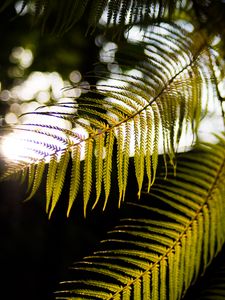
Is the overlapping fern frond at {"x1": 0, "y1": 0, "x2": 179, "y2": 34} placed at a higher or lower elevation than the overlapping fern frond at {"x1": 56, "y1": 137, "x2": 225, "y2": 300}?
higher

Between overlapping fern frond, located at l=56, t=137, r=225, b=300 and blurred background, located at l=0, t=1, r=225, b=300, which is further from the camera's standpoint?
blurred background, located at l=0, t=1, r=225, b=300

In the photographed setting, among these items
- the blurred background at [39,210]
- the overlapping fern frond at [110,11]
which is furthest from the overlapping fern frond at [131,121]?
the blurred background at [39,210]

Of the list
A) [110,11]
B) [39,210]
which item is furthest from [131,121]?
[39,210]

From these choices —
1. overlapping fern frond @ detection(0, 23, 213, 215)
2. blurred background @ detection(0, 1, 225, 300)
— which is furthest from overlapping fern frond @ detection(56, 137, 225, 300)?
blurred background @ detection(0, 1, 225, 300)

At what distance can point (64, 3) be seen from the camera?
0.47 m

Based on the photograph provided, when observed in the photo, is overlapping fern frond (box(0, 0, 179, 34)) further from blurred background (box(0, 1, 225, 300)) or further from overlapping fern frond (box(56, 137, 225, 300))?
blurred background (box(0, 1, 225, 300))

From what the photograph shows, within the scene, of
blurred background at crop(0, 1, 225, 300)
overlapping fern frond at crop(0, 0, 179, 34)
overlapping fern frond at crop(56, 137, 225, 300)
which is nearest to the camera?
overlapping fern frond at crop(0, 0, 179, 34)

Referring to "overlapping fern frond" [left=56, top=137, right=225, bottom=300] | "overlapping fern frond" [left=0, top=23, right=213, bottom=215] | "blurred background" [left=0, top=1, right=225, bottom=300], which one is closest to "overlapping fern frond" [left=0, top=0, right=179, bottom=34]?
"overlapping fern frond" [left=0, top=23, right=213, bottom=215]

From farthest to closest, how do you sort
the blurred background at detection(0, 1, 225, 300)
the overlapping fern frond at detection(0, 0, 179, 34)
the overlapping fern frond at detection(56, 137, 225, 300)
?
1. the blurred background at detection(0, 1, 225, 300)
2. the overlapping fern frond at detection(56, 137, 225, 300)
3. the overlapping fern frond at detection(0, 0, 179, 34)

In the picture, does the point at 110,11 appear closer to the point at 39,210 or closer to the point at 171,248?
the point at 171,248

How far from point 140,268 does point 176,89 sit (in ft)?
0.82

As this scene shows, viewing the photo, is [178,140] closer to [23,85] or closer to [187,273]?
[187,273]

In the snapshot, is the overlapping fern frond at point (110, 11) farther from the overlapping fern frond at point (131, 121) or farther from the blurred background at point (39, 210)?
the blurred background at point (39, 210)

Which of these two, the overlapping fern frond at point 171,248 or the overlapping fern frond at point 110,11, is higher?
the overlapping fern frond at point 110,11
